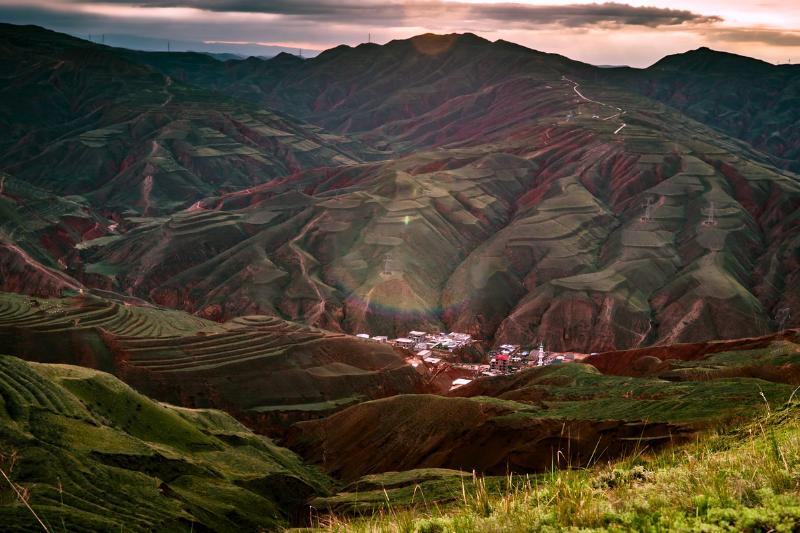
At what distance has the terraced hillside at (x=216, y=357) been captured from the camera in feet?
253

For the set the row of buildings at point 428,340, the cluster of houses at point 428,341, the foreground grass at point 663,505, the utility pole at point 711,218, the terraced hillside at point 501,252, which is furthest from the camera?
the utility pole at point 711,218

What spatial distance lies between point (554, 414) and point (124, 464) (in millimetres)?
27516

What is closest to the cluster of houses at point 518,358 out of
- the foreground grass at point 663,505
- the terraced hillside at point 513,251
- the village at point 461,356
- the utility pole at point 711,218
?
the village at point 461,356

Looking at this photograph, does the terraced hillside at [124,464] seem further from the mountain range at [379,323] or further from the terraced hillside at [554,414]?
the terraced hillside at [554,414]

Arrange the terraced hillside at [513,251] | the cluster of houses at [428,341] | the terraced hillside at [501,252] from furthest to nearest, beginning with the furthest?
the terraced hillside at [501,252] → the terraced hillside at [513,251] → the cluster of houses at [428,341]

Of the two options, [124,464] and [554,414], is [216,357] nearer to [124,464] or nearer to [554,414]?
[124,464]

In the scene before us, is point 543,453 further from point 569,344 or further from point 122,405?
point 569,344

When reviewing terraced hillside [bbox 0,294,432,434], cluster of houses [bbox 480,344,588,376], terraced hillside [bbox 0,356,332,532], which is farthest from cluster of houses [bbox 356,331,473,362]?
terraced hillside [bbox 0,356,332,532]

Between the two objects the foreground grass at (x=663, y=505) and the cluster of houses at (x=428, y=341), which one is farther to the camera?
the cluster of houses at (x=428, y=341)

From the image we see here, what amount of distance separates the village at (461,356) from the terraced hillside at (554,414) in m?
17.9

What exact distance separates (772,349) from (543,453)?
32.1 meters

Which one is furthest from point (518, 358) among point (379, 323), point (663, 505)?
point (663, 505)

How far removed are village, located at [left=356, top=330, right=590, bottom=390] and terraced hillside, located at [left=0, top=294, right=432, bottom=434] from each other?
6306mm

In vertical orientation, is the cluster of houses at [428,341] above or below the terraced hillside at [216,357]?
below
